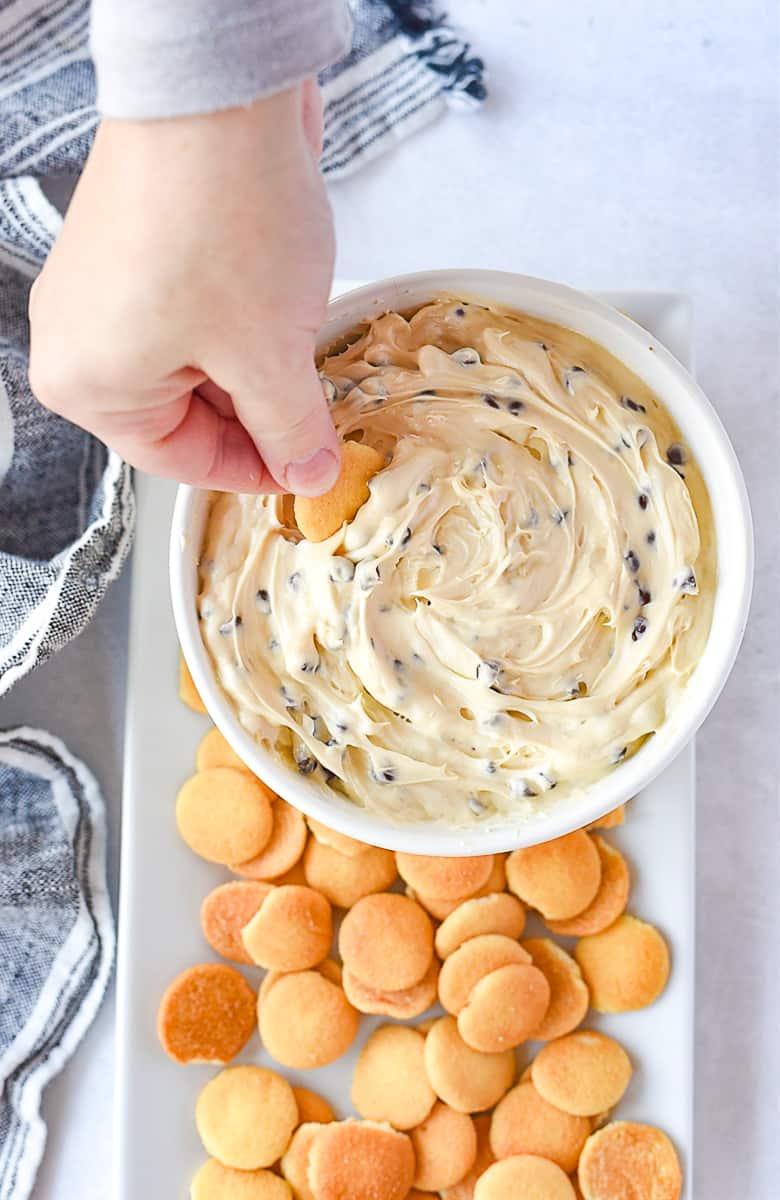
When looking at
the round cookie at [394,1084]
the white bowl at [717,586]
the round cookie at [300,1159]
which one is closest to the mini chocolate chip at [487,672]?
the white bowl at [717,586]

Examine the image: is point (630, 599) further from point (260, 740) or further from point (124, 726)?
point (124, 726)

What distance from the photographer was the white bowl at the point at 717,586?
1.08 meters

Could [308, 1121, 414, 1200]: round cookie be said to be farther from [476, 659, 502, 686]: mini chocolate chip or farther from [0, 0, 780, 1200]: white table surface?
[476, 659, 502, 686]: mini chocolate chip

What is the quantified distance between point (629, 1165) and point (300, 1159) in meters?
0.35

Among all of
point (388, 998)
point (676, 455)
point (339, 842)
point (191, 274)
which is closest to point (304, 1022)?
point (388, 998)

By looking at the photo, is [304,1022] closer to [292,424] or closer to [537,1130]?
[537,1130]

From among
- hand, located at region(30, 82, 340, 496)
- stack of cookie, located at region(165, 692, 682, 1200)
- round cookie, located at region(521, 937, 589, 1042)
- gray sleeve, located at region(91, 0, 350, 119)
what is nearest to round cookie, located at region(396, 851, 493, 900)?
stack of cookie, located at region(165, 692, 682, 1200)

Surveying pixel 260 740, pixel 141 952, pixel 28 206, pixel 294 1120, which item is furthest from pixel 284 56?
pixel 294 1120

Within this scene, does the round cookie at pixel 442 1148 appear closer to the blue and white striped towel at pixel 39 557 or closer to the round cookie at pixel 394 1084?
the round cookie at pixel 394 1084

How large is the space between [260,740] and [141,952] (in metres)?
0.33

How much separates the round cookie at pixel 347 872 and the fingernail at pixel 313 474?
0.50 m

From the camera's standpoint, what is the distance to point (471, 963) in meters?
1.29

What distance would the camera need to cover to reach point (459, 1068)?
1280mm

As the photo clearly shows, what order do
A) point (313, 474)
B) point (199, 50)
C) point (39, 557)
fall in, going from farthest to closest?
point (39, 557)
point (313, 474)
point (199, 50)
